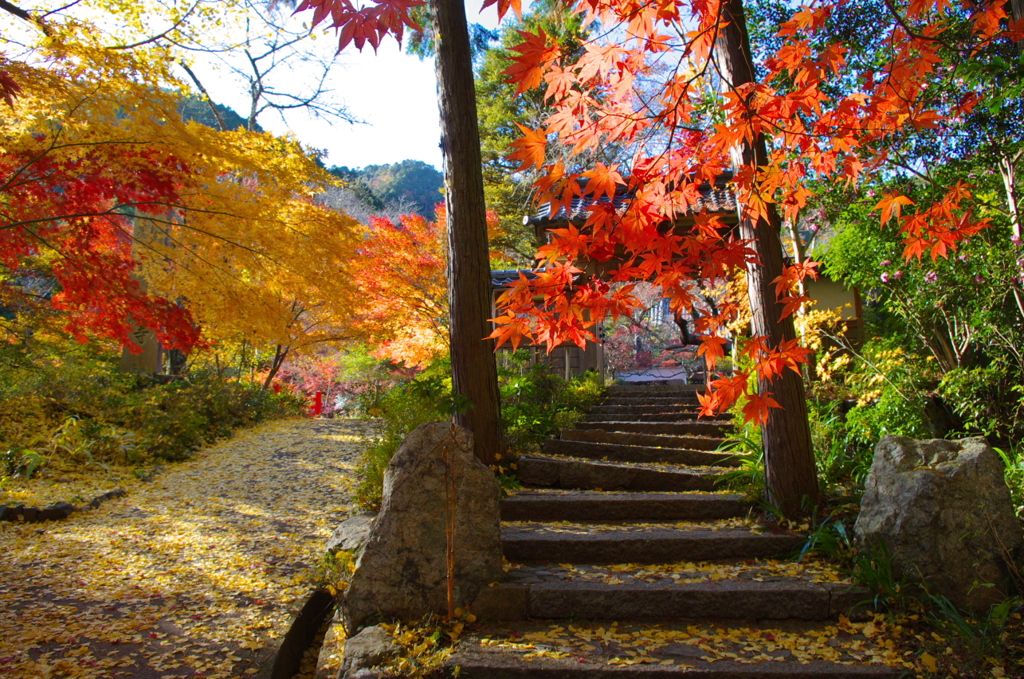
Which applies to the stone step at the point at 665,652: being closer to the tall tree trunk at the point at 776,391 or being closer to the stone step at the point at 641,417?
the tall tree trunk at the point at 776,391

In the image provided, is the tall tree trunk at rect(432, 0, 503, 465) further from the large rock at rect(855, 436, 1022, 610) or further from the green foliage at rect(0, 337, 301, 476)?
the green foliage at rect(0, 337, 301, 476)

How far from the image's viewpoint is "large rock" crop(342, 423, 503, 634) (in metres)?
3.06

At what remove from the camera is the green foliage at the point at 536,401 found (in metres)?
5.70

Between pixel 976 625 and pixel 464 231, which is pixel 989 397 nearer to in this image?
pixel 976 625

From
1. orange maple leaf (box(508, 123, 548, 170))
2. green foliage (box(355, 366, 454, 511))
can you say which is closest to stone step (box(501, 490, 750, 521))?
green foliage (box(355, 366, 454, 511))

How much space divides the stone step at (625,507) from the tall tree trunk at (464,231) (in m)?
0.72

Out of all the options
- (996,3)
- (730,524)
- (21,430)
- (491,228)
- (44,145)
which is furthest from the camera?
(491,228)

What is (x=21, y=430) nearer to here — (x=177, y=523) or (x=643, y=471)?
(x=177, y=523)

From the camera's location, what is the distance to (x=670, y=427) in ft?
21.3

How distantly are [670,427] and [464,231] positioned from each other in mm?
3362

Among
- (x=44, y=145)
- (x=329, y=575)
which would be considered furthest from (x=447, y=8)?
(x=329, y=575)

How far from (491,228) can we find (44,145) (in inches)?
430

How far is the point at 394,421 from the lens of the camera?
5.11 m

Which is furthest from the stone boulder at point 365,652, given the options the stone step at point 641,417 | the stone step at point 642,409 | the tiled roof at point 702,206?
the tiled roof at point 702,206
